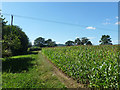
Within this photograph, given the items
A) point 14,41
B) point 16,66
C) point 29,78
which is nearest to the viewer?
point 29,78

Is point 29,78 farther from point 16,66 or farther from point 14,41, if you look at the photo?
point 14,41

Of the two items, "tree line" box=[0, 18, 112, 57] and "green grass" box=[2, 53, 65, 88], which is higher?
"tree line" box=[0, 18, 112, 57]

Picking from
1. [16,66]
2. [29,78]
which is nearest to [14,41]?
[16,66]

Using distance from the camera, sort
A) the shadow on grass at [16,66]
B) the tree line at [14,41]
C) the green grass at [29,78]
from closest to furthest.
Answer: the green grass at [29,78] → the shadow on grass at [16,66] → the tree line at [14,41]

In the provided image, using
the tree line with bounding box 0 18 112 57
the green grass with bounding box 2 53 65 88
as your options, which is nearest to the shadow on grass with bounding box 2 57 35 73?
the green grass with bounding box 2 53 65 88

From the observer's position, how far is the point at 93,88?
438cm

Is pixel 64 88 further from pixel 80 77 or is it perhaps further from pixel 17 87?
pixel 17 87

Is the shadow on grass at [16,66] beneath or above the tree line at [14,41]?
beneath

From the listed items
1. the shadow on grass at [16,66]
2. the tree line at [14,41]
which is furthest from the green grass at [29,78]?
the tree line at [14,41]

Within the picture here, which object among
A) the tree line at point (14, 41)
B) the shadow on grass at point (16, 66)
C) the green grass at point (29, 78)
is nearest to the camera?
the green grass at point (29, 78)

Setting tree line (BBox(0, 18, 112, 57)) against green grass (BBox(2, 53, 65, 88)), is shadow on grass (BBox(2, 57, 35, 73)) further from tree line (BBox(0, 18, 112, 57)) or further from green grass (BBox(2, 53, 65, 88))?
tree line (BBox(0, 18, 112, 57))

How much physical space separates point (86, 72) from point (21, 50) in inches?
1066

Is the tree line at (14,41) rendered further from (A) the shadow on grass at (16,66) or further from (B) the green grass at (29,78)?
(B) the green grass at (29,78)

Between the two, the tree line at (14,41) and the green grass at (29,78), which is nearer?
the green grass at (29,78)
